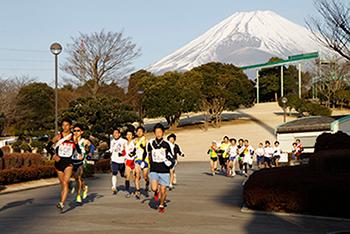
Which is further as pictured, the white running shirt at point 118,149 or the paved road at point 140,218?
the white running shirt at point 118,149

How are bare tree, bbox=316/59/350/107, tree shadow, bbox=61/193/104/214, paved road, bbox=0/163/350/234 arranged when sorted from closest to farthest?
1. paved road, bbox=0/163/350/234
2. tree shadow, bbox=61/193/104/214
3. bare tree, bbox=316/59/350/107

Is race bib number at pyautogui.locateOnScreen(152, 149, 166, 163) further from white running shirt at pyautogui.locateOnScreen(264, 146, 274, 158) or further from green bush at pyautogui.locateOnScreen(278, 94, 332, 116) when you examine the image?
green bush at pyautogui.locateOnScreen(278, 94, 332, 116)

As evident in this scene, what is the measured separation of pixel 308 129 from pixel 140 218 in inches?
1030

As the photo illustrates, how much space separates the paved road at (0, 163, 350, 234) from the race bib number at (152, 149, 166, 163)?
1082 millimetres

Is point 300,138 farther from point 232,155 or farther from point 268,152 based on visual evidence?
point 232,155

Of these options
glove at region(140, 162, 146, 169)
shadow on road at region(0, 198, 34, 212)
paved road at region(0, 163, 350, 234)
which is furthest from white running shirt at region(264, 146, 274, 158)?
shadow on road at region(0, 198, 34, 212)

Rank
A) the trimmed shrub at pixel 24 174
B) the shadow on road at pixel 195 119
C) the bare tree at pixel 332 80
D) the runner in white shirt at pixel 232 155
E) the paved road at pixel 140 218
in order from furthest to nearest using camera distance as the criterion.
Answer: the bare tree at pixel 332 80
the shadow on road at pixel 195 119
the runner in white shirt at pixel 232 155
the trimmed shrub at pixel 24 174
the paved road at pixel 140 218

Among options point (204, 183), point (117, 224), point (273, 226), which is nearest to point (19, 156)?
point (204, 183)

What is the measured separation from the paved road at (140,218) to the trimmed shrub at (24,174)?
114 inches

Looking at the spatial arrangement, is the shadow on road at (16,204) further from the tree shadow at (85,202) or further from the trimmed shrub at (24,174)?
the trimmed shrub at (24,174)

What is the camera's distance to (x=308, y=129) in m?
35.5

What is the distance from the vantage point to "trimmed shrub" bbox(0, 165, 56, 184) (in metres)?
18.2

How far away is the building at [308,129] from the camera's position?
112 feet

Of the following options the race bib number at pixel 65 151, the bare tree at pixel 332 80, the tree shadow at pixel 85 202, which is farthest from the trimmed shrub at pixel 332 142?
the bare tree at pixel 332 80
